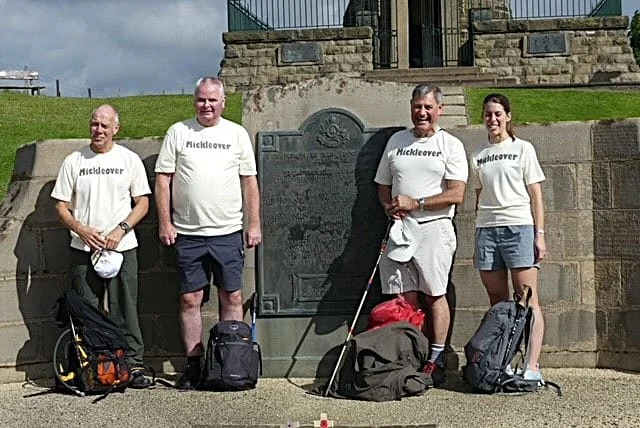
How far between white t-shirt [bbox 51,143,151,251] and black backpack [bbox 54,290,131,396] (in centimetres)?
46

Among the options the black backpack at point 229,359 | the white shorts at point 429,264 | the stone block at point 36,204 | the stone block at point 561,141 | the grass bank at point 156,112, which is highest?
the grass bank at point 156,112

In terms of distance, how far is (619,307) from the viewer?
713 centimetres

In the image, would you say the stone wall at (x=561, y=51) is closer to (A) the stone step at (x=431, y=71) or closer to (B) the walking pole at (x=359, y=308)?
(A) the stone step at (x=431, y=71)

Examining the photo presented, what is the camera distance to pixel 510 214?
652 cm

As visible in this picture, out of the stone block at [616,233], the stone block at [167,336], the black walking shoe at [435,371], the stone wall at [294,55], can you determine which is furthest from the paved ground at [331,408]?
the stone wall at [294,55]

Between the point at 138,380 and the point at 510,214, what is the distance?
2.89 meters

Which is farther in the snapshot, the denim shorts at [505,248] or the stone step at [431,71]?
the stone step at [431,71]

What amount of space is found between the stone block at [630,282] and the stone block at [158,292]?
3.39 m

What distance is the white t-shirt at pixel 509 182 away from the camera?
21.4ft

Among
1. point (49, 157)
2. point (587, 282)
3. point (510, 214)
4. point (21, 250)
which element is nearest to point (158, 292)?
point (21, 250)

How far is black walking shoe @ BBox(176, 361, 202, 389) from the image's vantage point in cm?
685

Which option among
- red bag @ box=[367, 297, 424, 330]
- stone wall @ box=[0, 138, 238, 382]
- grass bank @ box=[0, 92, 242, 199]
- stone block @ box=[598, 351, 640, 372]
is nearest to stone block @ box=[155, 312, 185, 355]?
stone wall @ box=[0, 138, 238, 382]

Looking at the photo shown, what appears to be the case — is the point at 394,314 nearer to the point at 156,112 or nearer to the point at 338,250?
the point at 338,250

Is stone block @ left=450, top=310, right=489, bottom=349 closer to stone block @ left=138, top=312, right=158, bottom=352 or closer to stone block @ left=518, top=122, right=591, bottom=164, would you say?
stone block @ left=518, top=122, right=591, bottom=164
